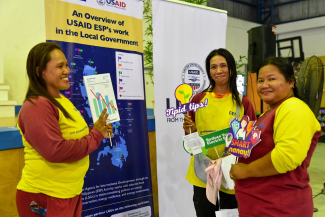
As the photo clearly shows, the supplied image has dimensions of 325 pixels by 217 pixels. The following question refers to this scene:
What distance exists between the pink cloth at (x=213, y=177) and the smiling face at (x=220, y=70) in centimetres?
51

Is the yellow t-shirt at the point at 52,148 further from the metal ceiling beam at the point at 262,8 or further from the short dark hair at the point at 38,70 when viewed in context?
the metal ceiling beam at the point at 262,8

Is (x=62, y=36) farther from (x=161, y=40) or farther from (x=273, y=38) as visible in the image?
(x=273, y=38)

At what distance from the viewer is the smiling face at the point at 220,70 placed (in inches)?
63.2

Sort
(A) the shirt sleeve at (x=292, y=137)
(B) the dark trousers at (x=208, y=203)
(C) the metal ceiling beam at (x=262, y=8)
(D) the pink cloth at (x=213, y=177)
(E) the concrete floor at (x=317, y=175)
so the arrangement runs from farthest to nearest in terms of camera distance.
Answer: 1. (C) the metal ceiling beam at (x=262, y=8)
2. (E) the concrete floor at (x=317, y=175)
3. (B) the dark trousers at (x=208, y=203)
4. (D) the pink cloth at (x=213, y=177)
5. (A) the shirt sleeve at (x=292, y=137)

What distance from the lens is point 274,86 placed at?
111 centimetres

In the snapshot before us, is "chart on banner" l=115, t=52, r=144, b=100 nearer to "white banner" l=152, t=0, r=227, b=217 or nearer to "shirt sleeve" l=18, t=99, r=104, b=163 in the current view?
"white banner" l=152, t=0, r=227, b=217

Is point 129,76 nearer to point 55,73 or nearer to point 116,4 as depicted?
point 116,4

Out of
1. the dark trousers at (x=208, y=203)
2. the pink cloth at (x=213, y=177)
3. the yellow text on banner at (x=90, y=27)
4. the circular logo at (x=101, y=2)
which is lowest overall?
the dark trousers at (x=208, y=203)

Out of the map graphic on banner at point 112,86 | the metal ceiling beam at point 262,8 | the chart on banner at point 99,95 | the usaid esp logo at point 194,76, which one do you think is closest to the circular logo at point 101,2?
the map graphic on banner at point 112,86

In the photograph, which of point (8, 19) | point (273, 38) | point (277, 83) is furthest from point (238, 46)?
point (277, 83)

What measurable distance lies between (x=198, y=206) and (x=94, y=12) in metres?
1.55

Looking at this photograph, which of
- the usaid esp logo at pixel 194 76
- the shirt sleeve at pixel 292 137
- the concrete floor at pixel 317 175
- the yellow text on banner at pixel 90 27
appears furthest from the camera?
the concrete floor at pixel 317 175

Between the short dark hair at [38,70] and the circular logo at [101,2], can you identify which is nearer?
the short dark hair at [38,70]

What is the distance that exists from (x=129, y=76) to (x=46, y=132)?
1113 mm
